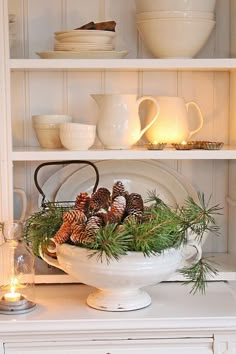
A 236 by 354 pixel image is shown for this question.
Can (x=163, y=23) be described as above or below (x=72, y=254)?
above

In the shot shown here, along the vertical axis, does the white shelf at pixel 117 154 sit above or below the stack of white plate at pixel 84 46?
below

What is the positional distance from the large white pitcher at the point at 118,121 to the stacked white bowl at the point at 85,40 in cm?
14

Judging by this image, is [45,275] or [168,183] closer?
[45,275]

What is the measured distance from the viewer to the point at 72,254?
5.32 ft

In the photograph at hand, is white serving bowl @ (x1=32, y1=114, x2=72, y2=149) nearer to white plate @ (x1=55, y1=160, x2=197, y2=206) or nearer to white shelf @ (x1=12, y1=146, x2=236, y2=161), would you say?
white shelf @ (x1=12, y1=146, x2=236, y2=161)

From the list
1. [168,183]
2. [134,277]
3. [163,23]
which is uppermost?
[163,23]

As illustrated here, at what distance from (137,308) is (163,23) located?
30.6 inches

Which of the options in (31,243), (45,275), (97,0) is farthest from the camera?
(97,0)

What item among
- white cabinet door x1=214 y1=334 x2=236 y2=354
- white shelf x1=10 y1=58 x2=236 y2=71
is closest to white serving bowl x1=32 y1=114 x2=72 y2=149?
white shelf x1=10 y1=58 x2=236 y2=71

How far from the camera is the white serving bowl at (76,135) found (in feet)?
5.86

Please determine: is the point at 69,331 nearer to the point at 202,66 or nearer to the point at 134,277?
the point at 134,277

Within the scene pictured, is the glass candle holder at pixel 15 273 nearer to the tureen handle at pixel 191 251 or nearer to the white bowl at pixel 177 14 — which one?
the tureen handle at pixel 191 251

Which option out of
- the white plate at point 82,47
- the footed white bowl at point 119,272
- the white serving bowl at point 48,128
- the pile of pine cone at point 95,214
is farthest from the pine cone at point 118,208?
the white plate at point 82,47

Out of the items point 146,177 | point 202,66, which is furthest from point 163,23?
point 146,177
